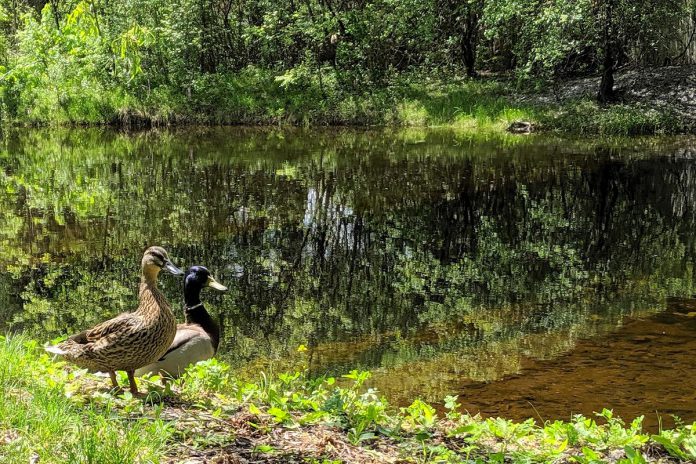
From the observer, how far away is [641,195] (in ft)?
55.0

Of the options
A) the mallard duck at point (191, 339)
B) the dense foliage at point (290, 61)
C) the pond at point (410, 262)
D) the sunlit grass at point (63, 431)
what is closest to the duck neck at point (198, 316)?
the mallard duck at point (191, 339)

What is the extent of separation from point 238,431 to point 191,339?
237cm

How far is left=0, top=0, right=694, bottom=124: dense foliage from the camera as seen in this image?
31547 millimetres

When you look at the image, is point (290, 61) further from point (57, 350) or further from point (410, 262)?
point (57, 350)

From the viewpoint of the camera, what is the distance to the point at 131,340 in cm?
493

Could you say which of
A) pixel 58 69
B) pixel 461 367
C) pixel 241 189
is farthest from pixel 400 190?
pixel 58 69

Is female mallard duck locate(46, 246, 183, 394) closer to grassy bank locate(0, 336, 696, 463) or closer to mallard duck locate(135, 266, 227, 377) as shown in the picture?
grassy bank locate(0, 336, 696, 463)

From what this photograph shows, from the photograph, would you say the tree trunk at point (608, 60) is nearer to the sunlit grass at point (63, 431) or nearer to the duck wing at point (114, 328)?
the duck wing at point (114, 328)

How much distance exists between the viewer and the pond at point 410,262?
764cm

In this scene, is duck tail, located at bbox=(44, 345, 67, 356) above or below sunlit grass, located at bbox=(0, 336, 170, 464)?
below

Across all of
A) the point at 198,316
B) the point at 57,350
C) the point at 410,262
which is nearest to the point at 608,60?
the point at 410,262

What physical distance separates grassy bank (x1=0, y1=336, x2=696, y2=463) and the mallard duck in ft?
2.49

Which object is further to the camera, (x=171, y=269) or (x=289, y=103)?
(x=289, y=103)

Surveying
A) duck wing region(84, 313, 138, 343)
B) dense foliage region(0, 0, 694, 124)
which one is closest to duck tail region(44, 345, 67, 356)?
duck wing region(84, 313, 138, 343)
